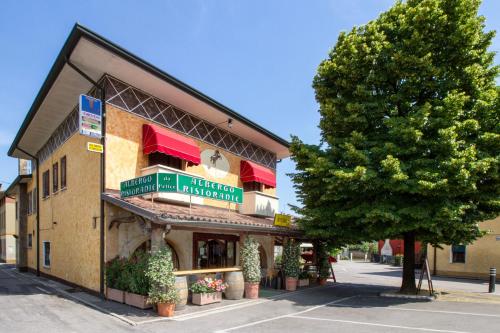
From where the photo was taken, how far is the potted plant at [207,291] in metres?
11.7

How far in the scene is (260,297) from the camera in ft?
44.8

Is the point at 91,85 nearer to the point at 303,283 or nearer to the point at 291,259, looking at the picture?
the point at 291,259

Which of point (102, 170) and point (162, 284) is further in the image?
point (102, 170)

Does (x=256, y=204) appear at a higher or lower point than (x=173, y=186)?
lower

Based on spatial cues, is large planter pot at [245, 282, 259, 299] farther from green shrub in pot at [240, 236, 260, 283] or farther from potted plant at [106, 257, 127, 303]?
potted plant at [106, 257, 127, 303]

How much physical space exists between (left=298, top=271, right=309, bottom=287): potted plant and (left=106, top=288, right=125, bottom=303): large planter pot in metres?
8.32

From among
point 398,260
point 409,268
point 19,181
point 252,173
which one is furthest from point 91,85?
point 398,260

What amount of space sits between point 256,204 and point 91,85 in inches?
348

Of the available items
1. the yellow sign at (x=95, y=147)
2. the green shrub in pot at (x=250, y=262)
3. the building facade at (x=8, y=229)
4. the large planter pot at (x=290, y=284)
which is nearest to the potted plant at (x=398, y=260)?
the large planter pot at (x=290, y=284)

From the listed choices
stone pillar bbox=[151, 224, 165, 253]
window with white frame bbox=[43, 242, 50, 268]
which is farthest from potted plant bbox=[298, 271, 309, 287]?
window with white frame bbox=[43, 242, 50, 268]

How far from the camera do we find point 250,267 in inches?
524

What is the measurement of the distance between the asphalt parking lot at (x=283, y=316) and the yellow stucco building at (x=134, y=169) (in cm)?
215

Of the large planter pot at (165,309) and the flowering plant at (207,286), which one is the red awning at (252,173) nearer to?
the flowering plant at (207,286)

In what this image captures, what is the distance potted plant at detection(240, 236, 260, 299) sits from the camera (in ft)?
43.4
